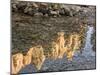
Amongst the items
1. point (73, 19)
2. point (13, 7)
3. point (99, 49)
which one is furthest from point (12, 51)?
point (99, 49)

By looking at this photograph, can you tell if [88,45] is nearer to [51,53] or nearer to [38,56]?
[51,53]

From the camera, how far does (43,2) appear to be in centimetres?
275

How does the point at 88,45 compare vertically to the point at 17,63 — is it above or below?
above

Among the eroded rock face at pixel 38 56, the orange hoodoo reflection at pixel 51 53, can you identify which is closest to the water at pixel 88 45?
the orange hoodoo reflection at pixel 51 53

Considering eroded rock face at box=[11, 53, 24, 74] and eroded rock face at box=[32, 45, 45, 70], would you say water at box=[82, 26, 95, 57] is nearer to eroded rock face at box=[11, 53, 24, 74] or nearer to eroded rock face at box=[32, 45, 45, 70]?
eroded rock face at box=[32, 45, 45, 70]

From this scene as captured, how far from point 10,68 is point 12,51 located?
18 cm

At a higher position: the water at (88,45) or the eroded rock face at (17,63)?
the water at (88,45)

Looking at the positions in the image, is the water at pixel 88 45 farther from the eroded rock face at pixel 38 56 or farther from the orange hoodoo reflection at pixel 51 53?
the eroded rock face at pixel 38 56

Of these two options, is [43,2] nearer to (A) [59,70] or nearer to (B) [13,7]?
(B) [13,7]

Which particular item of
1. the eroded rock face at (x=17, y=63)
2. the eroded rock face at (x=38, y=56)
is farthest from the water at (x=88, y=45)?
the eroded rock face at (x=17, y=63)

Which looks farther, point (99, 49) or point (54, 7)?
point (99, 49)

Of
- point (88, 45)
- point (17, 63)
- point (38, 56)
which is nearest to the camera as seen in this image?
point (17, 63)

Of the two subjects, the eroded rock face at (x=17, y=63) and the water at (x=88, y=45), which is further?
the water at (x=88, y=45)

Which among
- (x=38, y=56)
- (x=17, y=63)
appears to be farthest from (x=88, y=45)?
(x=17, y=63)
